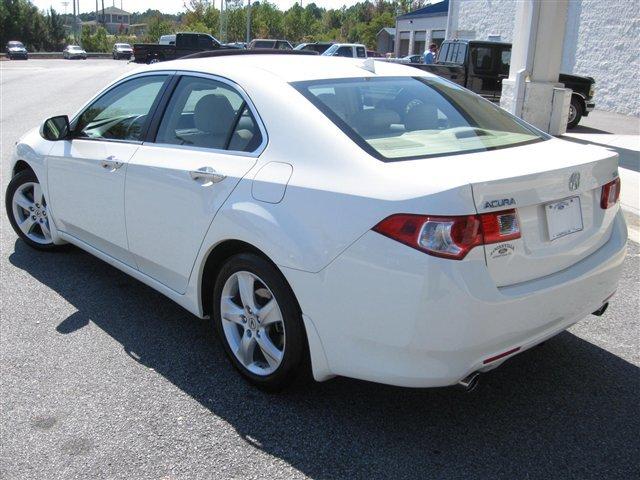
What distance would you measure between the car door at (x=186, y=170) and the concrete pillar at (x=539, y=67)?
10902mm

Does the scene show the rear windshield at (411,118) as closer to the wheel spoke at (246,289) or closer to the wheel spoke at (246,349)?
the wheel spoke at (246,289)

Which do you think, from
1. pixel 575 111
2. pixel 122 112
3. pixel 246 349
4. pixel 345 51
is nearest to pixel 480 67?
pixel 575 111

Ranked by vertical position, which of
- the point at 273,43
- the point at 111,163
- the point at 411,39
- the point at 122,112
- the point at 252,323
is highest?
the point at 411,39

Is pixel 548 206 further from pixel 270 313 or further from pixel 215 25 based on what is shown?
pixel 215 25

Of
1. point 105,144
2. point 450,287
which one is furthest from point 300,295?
point 105,144

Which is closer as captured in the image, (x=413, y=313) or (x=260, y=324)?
(x=413, y=313)

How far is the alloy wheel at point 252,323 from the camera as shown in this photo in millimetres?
3312

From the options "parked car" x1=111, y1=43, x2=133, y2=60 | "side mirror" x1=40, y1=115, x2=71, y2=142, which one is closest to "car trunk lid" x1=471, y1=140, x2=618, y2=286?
"side mirror" x1=40, y1=115, x2=71, y2=142

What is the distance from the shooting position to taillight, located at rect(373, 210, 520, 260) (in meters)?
2.62

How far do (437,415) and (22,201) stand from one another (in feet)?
13.0

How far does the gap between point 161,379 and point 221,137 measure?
4.50 ft

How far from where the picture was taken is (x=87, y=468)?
2.87m

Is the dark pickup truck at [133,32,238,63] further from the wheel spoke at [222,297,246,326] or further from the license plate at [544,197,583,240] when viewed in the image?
the license plate at [544,197,583,240]

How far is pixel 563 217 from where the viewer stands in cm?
303
